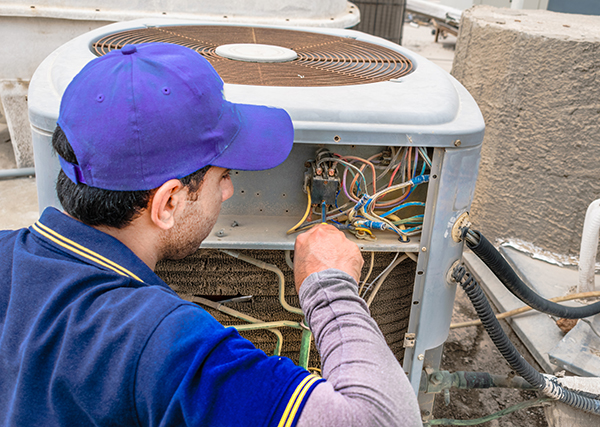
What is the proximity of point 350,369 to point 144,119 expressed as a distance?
522mm

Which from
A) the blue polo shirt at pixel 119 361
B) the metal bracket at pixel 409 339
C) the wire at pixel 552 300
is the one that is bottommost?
the wire at pixel 552 300

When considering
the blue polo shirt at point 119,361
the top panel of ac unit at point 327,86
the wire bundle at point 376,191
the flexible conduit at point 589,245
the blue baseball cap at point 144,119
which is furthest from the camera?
the flexible conduit at point 589,245

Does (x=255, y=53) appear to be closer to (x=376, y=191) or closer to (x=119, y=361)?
(x=376, y=191)

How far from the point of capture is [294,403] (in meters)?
0.73

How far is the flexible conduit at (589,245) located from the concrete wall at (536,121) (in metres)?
0.49

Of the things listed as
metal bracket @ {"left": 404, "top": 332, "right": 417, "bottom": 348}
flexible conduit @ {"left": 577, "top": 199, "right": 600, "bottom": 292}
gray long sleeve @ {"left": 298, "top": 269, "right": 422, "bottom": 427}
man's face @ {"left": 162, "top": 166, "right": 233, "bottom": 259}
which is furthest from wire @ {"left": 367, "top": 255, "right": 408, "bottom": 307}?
flexible conduit @ {"left": 577, "top": 199, "right": 600, "bottom": 292}

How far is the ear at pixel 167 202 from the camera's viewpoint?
889 millimetres

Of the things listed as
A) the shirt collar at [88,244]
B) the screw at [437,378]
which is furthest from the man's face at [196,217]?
the screw at [437,378]

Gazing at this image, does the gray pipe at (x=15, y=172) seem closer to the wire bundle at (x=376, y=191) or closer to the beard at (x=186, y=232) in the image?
the wire bundle at (x=376, y=191)

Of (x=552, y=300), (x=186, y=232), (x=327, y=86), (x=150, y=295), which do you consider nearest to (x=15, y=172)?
(x=327, y=86)

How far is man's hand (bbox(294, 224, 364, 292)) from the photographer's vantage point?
3.43ft

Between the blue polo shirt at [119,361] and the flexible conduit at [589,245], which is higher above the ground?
the blue polo shirt at [119,361]

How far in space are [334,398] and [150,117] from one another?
0.53 meters

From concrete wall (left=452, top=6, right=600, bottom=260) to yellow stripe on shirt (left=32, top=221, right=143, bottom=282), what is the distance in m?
2.06
